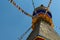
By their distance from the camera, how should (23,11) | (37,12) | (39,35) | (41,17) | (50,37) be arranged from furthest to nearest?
(37,12) → (41,17) → (23,11) → (50,37) → (39,35)

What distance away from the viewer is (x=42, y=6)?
30000 mm

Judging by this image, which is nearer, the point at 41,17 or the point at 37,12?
the point at 41,17

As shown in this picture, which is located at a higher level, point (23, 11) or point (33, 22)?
point (23, 11)

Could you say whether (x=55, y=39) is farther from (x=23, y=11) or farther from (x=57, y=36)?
(x=23, y=11)

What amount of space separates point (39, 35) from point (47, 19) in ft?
21.7

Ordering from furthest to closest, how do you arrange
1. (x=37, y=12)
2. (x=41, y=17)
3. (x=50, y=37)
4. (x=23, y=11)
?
1. (x=37, y=12)
2. (x=41, y=17)
3. (x=23, y=11)
4. (x=50, y=37)

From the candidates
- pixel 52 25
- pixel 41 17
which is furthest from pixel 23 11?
pixel 52 25

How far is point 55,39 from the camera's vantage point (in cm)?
2353

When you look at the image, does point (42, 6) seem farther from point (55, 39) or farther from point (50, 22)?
point (55, 39)

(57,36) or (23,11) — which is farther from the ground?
(23,11)

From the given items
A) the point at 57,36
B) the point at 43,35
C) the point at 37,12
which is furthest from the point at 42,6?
the point at 43,35

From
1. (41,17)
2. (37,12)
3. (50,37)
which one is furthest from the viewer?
(37,12)

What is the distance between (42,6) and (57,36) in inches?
249

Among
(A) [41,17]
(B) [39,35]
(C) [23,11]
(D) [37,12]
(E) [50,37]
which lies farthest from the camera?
(D) [37,12]
